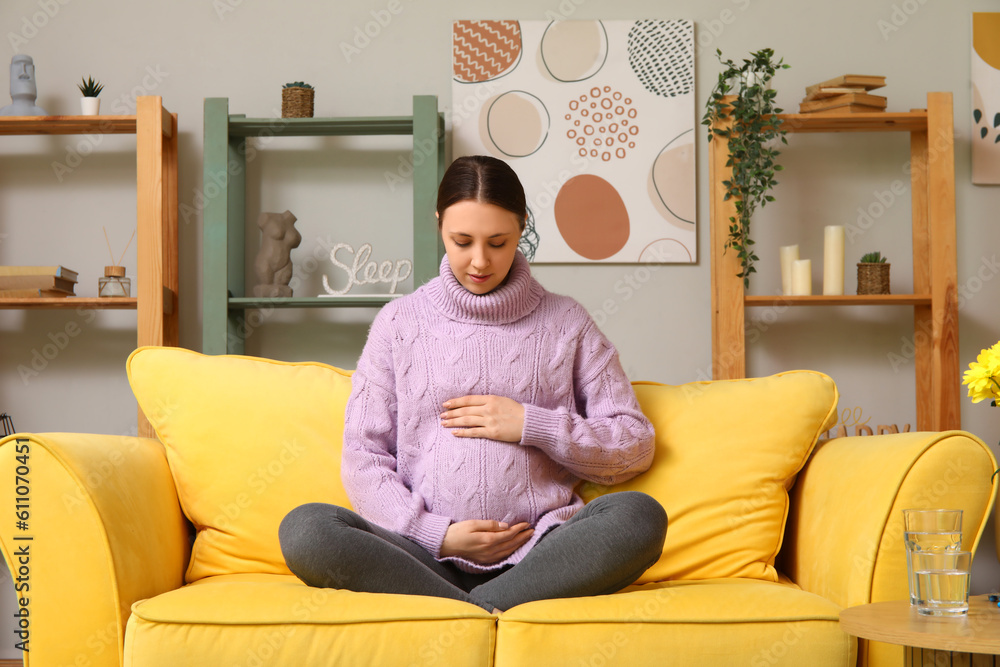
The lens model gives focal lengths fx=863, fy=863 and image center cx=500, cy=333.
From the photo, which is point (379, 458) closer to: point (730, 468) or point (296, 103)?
point (730, 468)

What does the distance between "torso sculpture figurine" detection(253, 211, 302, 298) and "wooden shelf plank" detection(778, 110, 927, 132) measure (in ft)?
4.92

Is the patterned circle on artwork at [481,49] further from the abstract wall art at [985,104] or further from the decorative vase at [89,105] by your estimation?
the abstract wall art at [985,104]

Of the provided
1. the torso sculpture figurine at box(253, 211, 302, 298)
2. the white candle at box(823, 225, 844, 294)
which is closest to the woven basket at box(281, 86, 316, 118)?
the torso sculpture figurine at box(253, 211, 302, 298)

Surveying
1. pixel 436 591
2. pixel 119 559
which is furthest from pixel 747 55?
pixel 119 559

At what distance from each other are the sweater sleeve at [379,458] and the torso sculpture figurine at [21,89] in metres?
1.57

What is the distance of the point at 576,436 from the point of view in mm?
1569

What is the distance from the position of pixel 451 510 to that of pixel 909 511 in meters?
0.76

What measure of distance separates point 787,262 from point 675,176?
0.44 meters

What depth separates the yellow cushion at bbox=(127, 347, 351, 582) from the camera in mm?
1597

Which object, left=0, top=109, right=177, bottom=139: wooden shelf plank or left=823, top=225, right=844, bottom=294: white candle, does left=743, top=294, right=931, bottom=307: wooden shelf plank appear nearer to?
left=823, top=225, right=844, bottom=294: white candle

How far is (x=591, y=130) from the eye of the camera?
→ 275 cm

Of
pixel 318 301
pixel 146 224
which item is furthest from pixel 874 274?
pixel 146 224

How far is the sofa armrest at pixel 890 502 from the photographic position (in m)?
1.30

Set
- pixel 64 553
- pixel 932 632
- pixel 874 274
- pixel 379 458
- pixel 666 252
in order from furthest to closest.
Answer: pixel 666 252
pixel 874 274
pixel 379 458
pixel 64 553
pixel 932 632
